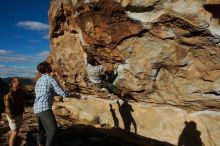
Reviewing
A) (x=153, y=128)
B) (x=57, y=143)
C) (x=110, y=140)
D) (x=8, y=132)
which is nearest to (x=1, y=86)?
(x=8, y=132)

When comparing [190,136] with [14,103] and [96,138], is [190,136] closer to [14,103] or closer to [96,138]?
[96,138]

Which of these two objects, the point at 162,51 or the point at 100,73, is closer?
the point at 162,51

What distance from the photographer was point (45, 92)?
6898mm

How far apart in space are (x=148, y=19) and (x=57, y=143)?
4.33 m

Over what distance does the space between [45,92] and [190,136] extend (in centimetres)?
453

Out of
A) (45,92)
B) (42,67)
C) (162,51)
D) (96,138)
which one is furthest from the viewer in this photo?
(96,138)

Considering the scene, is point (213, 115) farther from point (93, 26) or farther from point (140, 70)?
point (93, 26)

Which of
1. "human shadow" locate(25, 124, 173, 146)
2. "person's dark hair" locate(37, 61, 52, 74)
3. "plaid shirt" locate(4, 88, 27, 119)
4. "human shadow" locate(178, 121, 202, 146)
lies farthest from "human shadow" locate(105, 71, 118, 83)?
"person's dark hair" locate(37, 61, 52, 74)

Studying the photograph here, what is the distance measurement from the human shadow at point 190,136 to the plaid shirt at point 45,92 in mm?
4084

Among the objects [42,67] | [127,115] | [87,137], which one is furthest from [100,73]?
[42,67]

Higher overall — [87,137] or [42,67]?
[42,67]

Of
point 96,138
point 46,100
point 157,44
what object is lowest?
point 96,138

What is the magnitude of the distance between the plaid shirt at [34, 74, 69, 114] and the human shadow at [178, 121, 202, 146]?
408cm

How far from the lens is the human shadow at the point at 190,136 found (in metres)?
9.01
